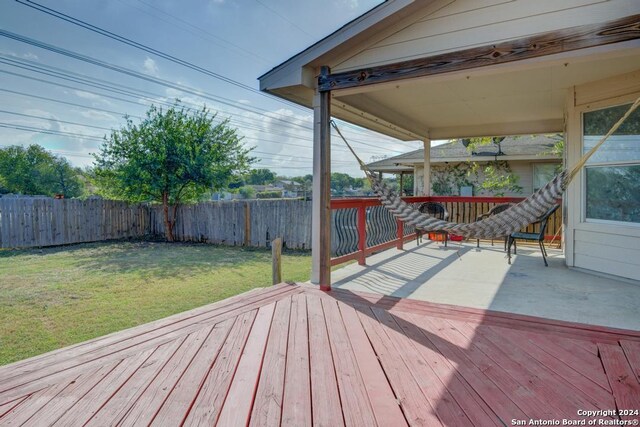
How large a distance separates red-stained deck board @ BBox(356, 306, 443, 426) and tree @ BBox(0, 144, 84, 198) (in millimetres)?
31111

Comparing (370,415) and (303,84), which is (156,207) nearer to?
(303,84)

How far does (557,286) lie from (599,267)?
2.86 feet

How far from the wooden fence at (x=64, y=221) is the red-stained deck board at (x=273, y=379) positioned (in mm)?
8817

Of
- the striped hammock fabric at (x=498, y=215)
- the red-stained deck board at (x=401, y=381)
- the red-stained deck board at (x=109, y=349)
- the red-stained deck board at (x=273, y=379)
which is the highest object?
the striped hammock fabric at (x=498, y=215)

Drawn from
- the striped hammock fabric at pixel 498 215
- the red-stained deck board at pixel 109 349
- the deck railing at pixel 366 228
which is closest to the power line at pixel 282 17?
the deck railing at pixel 366 228

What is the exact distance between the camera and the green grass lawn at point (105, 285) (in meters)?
3.41

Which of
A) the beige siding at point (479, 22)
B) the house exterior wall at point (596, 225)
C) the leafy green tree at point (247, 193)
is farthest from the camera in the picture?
the leafy green tree at point (247, 193)

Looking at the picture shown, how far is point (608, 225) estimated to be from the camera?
3945 mm

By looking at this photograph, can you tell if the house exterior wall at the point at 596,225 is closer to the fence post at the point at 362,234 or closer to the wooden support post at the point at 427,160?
the fence post at the point at 362,234

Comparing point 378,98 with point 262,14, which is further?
point 262,14

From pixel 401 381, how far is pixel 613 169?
152 inches

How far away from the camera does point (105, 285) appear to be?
5086 mm

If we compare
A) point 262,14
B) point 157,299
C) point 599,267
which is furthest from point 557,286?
point 262,14

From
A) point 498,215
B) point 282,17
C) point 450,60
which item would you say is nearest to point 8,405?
point 450,60
